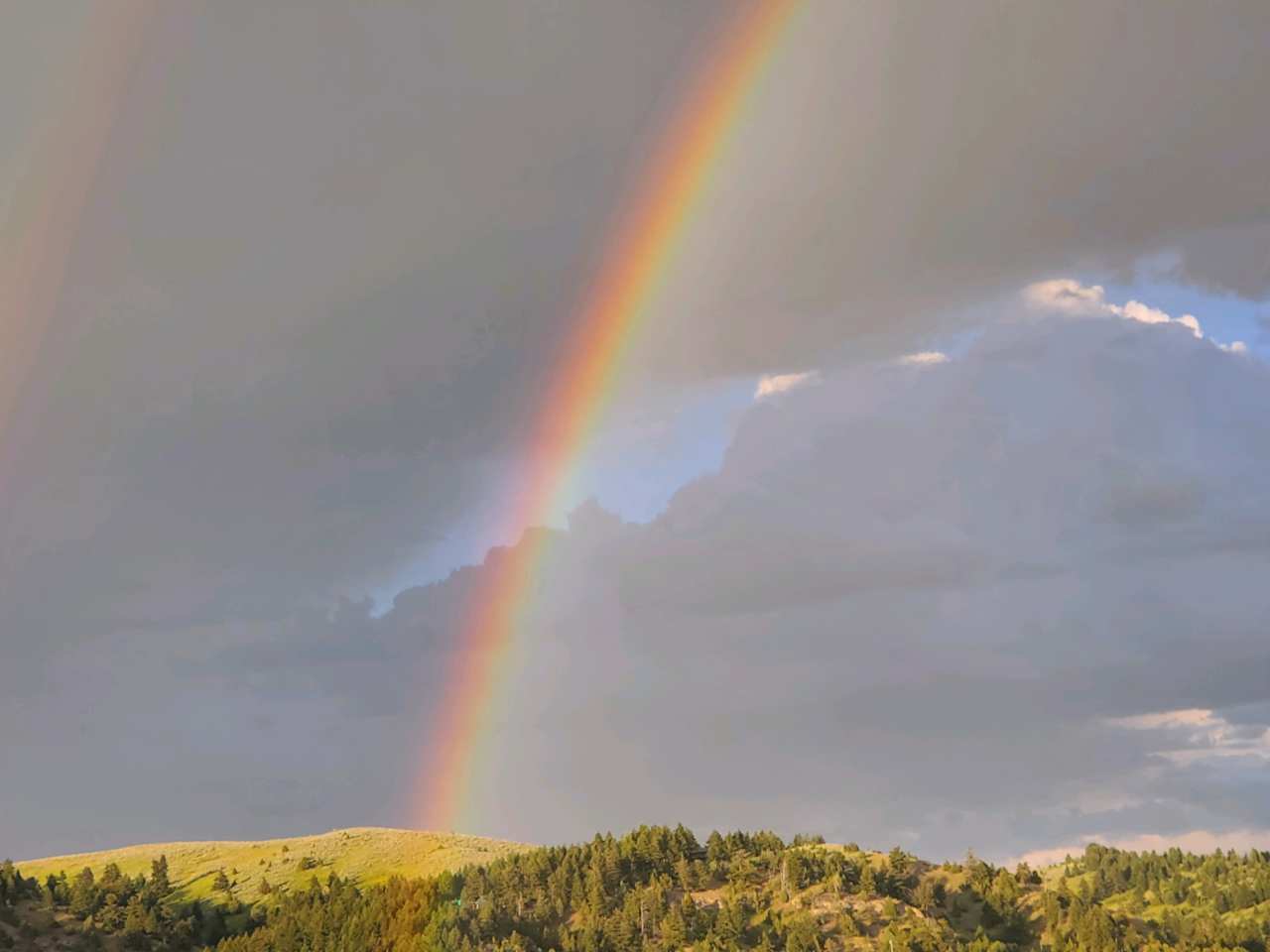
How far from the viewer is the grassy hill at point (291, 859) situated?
5915 inches

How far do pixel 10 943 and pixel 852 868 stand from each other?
97191 mm

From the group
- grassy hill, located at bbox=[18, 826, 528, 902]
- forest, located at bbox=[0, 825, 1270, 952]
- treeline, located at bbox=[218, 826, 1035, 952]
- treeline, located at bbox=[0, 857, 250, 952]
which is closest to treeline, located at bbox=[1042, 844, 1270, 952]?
forest, located at bbox=[0, 825, 1270, 952]

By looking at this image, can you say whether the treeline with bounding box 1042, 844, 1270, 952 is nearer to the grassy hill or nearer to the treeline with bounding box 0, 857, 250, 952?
the grassy hill

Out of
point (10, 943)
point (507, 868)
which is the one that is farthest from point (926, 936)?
point (10, 943)

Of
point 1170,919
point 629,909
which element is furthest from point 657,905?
point 1170,919

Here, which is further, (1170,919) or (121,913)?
(1170,919)

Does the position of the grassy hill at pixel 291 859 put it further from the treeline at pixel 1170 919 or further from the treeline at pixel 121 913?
the treeline at pixel 1170 919

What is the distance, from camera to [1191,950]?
137 meters

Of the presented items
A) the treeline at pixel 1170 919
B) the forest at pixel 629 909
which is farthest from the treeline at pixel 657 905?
the treeline at pixel 1170 919

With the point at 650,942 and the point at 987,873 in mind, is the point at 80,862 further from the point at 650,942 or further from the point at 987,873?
the point at 987,873

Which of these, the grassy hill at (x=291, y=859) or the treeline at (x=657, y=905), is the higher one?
the grassy hill at (x=291, y=859)

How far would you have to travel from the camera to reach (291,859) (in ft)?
529

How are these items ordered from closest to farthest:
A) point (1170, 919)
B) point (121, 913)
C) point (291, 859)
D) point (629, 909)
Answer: point (121, 913)
point (629, 909)
point (291, 859)
point (1170, 919)

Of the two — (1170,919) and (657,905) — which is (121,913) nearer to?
(657,905)
